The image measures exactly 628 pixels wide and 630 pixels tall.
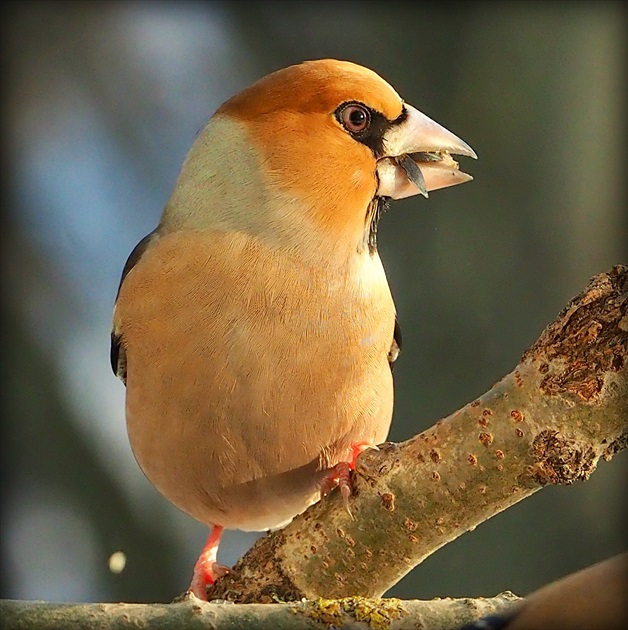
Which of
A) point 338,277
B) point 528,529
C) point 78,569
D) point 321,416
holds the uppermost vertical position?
point 338,277

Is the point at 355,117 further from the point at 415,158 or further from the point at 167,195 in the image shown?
the point at 167,195

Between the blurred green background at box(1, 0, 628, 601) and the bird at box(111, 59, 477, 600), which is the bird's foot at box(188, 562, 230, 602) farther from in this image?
the blurred green background at box(1, 0, 628, 601)

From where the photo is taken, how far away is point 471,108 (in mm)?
1633

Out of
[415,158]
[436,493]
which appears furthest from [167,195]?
[436,493]

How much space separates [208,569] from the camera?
3.81ft

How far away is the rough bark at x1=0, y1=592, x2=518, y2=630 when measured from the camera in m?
0.67

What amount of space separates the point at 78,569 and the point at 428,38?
3.84 feet

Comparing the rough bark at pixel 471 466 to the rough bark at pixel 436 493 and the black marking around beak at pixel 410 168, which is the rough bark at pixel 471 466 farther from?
the black marking around beak at pixel 410 168

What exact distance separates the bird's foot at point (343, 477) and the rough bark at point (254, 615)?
0.51 feet

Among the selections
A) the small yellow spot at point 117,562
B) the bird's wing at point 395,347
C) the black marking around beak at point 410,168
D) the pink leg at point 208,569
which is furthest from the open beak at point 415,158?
the small yellow spot at point 117,562

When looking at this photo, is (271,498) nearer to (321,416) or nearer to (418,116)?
(321,416)

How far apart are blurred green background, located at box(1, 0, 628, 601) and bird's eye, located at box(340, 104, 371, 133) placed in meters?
0.27

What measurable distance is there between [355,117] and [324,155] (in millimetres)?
61

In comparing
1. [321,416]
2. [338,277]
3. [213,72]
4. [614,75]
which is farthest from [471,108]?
[321,416]
